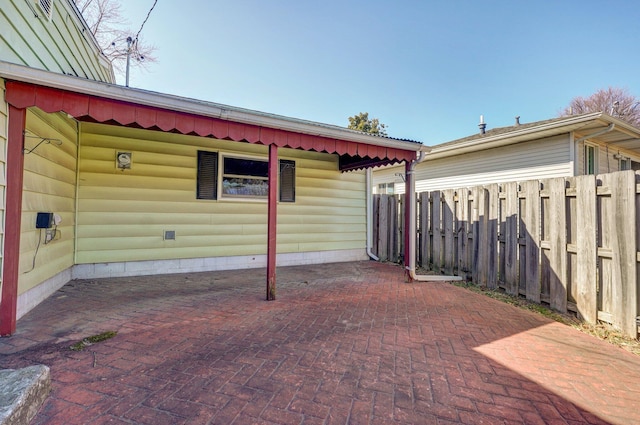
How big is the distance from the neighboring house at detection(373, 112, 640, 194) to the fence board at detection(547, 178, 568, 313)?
3.26 metres

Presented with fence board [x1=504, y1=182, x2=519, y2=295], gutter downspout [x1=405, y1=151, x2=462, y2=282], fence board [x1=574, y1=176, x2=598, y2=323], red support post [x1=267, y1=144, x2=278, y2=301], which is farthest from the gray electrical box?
fence board [x1=574, y1=176, x2=598, y2=323]

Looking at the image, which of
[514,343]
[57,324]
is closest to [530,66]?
[514,343]

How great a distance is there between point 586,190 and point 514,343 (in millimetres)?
2150

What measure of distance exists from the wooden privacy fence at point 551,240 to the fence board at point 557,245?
11 millimetres

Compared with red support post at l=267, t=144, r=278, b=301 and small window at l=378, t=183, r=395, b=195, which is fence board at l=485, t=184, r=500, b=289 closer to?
red support post at l=267, t=144, r=278, b=301

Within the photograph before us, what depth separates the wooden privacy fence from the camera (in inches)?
120

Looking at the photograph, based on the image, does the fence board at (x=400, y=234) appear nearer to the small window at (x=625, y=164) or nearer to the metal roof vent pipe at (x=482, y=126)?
the metal roof vent pipe at (x=482, y=126)

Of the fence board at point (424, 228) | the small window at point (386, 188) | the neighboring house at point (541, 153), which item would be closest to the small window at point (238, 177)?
the neighboring house at point (541, 153)

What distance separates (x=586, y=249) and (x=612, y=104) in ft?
80.7

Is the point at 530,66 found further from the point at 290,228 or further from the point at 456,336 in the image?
the point at 456,336

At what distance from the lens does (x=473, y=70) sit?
12.0 metres

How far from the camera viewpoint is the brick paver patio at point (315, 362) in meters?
1.73

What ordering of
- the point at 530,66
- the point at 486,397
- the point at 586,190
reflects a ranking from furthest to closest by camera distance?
the point at 530,66
the point at 586,190
the point at 486,397

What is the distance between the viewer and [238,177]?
596cm
